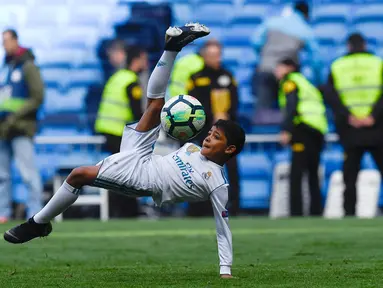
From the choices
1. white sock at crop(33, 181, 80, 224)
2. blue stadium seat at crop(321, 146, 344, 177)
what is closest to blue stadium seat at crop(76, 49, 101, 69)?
blue stadium seat at crop(321, 146, 344, 177)

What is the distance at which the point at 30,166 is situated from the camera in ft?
40.0

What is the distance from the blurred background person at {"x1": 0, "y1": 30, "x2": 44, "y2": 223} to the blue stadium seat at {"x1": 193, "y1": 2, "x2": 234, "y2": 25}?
5204mm

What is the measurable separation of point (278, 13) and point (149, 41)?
2.20 meters

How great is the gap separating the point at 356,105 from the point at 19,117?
417cm

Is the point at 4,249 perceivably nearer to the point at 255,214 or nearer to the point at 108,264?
the point at 108,264

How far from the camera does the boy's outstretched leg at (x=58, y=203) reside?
603 centimetres

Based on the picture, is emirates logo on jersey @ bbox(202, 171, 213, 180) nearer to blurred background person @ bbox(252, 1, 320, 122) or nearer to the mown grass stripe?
the mown grass stripe

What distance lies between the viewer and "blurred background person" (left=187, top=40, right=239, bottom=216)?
1308cm

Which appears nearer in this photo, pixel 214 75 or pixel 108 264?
pixel 108 264

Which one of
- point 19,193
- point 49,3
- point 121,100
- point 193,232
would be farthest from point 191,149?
point 49,3

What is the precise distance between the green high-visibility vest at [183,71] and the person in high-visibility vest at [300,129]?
1.10 metres

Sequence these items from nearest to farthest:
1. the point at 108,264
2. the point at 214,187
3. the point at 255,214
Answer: the point at 214,187 < the point at 108,264 < the point at 255,214

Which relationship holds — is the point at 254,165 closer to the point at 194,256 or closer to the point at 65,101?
the point at 65,101

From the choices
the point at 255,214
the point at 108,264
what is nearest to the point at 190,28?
the point at 108,264
